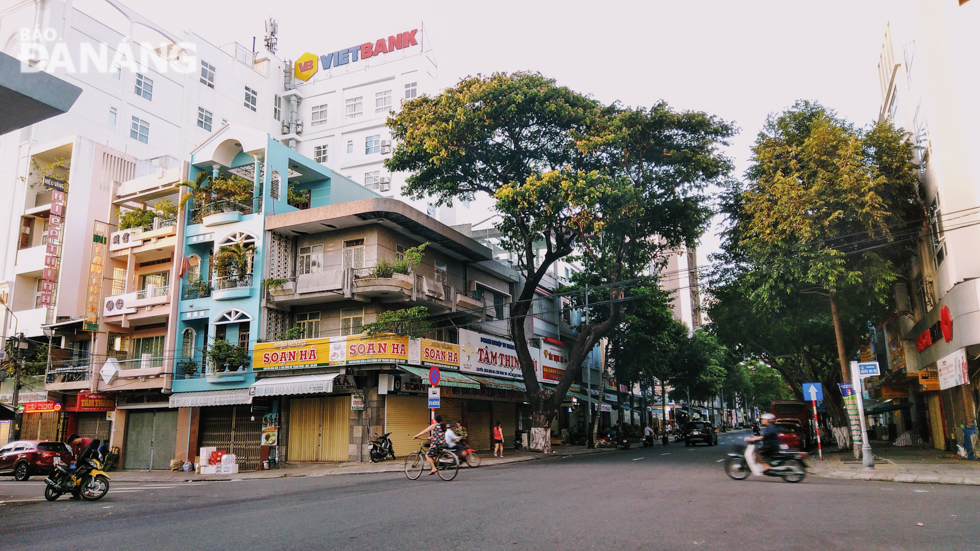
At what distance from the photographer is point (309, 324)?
1126 inches

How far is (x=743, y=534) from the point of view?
7.88m

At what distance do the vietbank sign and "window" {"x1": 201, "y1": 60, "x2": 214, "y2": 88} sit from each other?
7.59 metres

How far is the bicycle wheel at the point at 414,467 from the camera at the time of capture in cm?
1661

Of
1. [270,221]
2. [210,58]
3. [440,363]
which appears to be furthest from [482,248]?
[210,58]

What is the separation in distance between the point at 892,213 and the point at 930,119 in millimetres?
3295

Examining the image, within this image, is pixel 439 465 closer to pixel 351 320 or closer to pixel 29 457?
pixel 351 320

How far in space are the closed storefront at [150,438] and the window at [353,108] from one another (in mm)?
26786

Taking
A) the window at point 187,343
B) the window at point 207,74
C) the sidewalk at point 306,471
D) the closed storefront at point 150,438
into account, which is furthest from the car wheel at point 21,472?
the window at point 207,74

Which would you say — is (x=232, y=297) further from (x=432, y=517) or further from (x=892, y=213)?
(x=892, y=213)

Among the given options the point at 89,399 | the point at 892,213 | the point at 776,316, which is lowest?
the point at 89,399

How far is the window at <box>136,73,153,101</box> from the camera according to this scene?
42.0m

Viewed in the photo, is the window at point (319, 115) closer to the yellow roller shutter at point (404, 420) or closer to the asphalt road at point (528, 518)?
the yellow roller shutter at point (404, 420)

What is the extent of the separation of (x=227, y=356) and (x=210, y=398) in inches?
74.2

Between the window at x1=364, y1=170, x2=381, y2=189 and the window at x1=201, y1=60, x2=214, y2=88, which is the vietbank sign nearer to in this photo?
the window at x1=201, y1=60, x2=214, y2=88
